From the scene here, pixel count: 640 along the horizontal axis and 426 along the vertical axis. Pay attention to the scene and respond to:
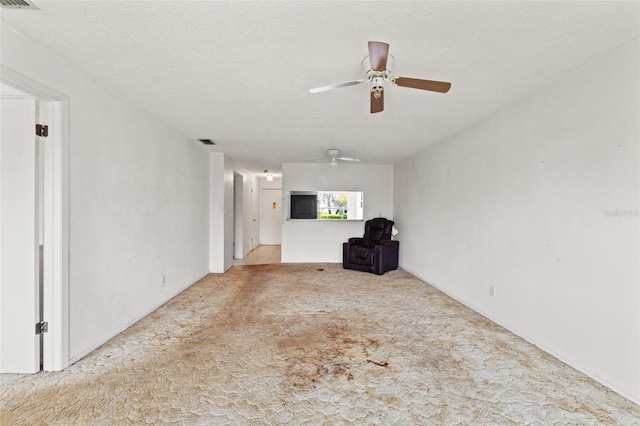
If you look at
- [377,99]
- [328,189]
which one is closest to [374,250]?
[328,189]

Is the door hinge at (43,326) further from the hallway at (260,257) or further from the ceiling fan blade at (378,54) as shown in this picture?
the hallway at (260,257)

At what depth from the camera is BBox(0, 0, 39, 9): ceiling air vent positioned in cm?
145

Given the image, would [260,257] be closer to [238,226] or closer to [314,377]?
[238,226]

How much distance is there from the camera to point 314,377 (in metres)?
1.99

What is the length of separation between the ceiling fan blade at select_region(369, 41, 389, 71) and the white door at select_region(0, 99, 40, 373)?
94.2 inches

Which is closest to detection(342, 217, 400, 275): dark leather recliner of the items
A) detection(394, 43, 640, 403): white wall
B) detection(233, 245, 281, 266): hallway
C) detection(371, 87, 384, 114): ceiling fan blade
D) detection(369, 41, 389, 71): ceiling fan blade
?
detection(394, 43, 640, 403): white wall

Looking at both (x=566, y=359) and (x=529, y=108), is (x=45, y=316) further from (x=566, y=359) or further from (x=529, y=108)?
(x=529, y=108)

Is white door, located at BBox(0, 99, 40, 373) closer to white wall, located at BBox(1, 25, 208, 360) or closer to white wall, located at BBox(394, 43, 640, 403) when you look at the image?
white wall, located at BBox(1, 25, 208, 360)

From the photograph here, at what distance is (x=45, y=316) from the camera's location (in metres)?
2.00

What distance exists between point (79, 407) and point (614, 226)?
3666 millimetres

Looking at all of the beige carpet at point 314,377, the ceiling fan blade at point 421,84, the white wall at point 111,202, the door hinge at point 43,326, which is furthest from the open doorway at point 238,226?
the ceiling fan blade at point 421,84

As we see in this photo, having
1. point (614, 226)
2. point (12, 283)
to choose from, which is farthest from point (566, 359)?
point (12, 283)

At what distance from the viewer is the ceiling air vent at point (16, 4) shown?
1454 mm

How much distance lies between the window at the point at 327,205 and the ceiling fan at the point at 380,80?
4.18 metres
